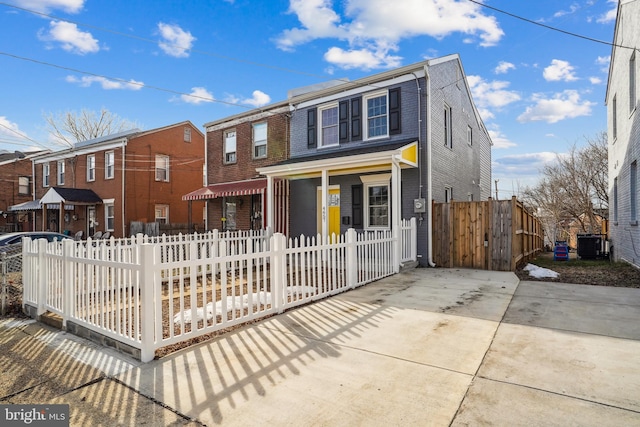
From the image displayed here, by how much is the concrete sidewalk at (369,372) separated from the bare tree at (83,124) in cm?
3215

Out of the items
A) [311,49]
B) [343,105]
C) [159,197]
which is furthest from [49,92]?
[343,105]

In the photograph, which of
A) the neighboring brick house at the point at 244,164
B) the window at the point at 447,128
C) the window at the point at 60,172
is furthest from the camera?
the window at the point at 60,172

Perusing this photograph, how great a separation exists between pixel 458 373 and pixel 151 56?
545 inches

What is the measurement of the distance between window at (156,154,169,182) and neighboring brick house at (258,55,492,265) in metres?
11.2

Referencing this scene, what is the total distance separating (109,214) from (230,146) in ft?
33.5

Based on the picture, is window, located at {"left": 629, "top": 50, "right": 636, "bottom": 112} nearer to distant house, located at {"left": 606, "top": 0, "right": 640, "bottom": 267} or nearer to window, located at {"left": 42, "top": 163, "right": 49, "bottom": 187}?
distant house, located at {"left": 606, "top": 0, "right": 640, "bottom": 267}

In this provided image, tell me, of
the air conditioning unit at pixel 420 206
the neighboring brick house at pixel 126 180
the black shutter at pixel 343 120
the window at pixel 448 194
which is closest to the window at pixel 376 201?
the air conditioning unit at pixel 420 206

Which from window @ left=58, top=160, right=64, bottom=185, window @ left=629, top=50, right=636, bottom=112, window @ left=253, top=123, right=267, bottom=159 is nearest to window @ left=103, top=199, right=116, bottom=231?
window @ left=58, top=160, right=64, bottom=185

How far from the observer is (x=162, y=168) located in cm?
2125

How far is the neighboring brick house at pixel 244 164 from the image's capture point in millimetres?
13898

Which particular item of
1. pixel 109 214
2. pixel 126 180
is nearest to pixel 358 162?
pixel 126 180

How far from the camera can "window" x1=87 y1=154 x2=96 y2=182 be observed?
70.2 ft

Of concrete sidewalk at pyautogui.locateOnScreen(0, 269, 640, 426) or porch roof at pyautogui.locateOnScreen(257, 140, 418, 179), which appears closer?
concrete sidewalk at pyautogui.locateOnScreen(0, 269, 640, 426)

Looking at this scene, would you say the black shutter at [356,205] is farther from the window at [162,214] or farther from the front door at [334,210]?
the window at [162,214]
